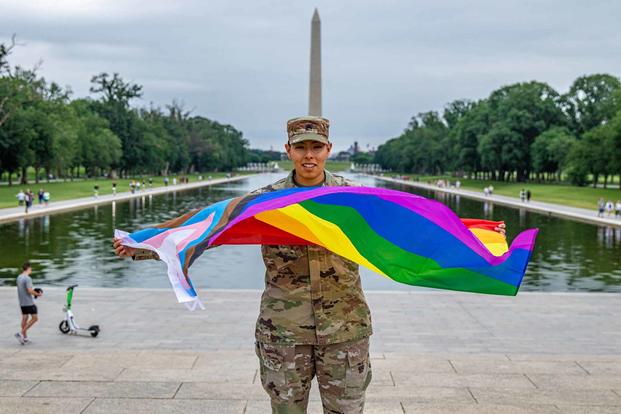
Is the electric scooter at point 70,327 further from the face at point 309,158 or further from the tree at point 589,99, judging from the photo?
the tree at point 589,99

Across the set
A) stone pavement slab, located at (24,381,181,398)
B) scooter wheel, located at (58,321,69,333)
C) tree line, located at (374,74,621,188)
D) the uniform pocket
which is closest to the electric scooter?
scooter wheel, located at (58,321,69,333)

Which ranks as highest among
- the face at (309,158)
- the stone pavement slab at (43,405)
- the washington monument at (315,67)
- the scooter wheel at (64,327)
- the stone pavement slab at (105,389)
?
the washington monument at (315,67)

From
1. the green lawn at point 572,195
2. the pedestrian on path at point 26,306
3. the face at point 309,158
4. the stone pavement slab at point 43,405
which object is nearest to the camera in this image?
the face at point 309,158

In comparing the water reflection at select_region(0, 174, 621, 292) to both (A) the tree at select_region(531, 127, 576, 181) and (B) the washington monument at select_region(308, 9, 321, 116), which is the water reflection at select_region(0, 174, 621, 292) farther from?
(A) the tree at select_region(531, 127, 576, 181)

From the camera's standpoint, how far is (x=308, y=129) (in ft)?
13.0

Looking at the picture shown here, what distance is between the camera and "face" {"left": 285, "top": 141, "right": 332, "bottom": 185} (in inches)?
157

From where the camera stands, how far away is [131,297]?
43.2 ft

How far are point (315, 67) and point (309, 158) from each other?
29177 mm

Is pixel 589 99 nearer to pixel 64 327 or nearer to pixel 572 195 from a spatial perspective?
pixel 572 195

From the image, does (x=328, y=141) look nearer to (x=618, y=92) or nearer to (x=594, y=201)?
(x=594, y=201)

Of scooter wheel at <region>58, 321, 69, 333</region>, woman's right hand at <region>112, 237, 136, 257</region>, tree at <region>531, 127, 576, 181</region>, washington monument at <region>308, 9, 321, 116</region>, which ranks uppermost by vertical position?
washington monument at <region>308, 9, 321, 116</region>

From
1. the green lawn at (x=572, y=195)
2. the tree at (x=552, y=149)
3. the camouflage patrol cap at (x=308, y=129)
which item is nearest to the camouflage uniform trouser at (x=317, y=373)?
the camouflage patrol cap at (x=308, y=129)

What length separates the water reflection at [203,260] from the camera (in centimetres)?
1698

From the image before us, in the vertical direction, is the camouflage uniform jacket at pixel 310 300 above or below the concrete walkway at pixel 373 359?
above
